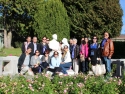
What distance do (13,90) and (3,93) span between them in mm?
194

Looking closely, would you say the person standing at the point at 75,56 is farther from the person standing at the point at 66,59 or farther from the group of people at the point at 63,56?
the person standing at the point at 66,59

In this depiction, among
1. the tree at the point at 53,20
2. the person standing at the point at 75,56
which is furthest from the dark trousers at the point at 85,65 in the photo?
the tree at the point at 53,20

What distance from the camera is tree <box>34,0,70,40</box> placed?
35625 mm

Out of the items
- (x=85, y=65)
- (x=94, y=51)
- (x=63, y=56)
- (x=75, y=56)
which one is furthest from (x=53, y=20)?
(x=94, y=51)

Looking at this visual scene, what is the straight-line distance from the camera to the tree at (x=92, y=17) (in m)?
38.1

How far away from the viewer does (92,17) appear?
3834 centimetres

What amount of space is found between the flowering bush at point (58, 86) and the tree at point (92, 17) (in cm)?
3163

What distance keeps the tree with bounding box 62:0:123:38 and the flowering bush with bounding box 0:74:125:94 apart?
104 ft

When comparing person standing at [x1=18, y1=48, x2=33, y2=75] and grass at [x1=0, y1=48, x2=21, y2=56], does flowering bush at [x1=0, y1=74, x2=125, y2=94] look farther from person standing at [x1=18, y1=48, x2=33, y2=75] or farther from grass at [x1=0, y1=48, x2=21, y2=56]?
grass at [x1=0, y1=48, x2=21, y2=56]

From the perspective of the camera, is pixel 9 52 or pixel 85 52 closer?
pixel 85 52

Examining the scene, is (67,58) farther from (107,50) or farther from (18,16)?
(18,16)

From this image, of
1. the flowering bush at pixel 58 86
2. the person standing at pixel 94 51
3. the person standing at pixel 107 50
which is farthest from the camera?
the person standing at pixel 94 51

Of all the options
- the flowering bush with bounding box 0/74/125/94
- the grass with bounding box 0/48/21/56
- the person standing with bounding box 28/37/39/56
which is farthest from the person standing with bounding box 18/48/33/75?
the grass with bounding box 0/48/21/56

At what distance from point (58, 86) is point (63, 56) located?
548 centimetres
